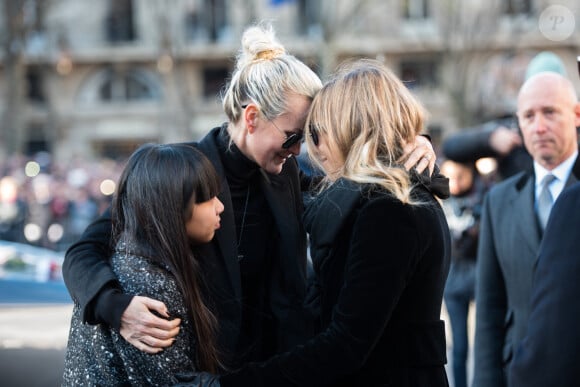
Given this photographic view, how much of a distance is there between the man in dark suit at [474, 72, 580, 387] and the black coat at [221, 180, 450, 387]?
139 cm

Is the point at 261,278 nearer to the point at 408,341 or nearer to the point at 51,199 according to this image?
the point at 408,341

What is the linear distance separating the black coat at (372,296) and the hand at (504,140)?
10.0ft

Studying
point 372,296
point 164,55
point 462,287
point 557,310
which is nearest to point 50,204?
point 462,287

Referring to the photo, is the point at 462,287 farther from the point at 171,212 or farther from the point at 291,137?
the point at 171,212

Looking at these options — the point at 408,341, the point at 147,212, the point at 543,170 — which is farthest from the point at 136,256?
the point at 543,170

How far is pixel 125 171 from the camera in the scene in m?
2.70

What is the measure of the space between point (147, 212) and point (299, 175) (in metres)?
0.97

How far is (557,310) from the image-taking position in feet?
6.13

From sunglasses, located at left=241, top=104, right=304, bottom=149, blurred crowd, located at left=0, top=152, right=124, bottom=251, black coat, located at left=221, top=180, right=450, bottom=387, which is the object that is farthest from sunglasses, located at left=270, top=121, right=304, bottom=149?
blurred crowd, located at left=0, top=152, right=124, bottom=251

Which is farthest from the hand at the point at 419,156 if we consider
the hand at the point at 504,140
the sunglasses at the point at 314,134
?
the hand at the point at 504,140

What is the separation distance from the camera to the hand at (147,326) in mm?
2422

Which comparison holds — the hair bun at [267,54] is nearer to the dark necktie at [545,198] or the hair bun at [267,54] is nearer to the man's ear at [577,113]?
the dark necktie at [545,198]

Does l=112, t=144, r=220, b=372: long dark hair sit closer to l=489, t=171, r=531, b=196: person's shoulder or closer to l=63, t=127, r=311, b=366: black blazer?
l=63, t=127, r=311, b=366: black blazer

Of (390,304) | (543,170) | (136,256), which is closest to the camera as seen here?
(390,304)
